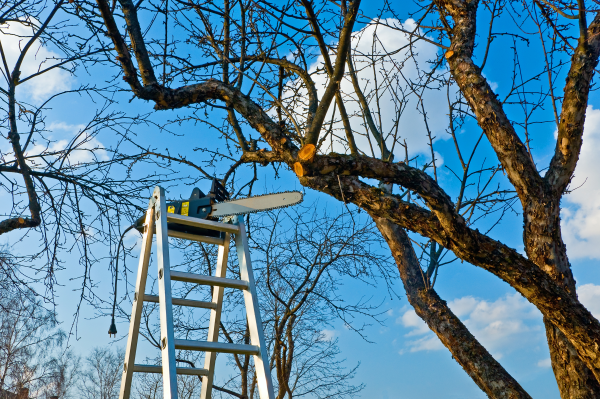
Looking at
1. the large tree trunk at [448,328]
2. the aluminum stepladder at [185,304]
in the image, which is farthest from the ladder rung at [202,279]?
the large tree trunk at [448,328]

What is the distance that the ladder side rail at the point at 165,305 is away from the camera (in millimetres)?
1663

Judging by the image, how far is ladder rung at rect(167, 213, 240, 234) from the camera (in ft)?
7.14

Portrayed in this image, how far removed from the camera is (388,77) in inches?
161

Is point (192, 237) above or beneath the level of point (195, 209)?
beneath

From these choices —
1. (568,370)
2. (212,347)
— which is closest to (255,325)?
(212,347)

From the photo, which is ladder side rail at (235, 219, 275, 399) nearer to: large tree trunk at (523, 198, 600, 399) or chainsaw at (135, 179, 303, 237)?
chainsaw at (135, 179, 303, 237)

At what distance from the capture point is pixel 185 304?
224cm

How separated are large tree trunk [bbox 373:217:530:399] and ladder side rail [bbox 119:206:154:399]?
2410mm

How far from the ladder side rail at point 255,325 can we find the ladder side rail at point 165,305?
1.19 feet

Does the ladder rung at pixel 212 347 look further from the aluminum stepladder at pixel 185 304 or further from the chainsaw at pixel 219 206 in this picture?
the chainsaw at pixel 219 206

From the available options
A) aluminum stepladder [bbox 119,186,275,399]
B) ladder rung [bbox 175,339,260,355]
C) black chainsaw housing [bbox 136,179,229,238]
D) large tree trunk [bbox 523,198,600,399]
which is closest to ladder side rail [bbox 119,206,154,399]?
aluminum stepladder [bbox 119,186,275,399]

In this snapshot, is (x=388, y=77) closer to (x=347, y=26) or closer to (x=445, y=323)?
(x=347, y=26)

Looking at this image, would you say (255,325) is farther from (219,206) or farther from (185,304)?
(219,206)

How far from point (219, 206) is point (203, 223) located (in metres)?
0.14
